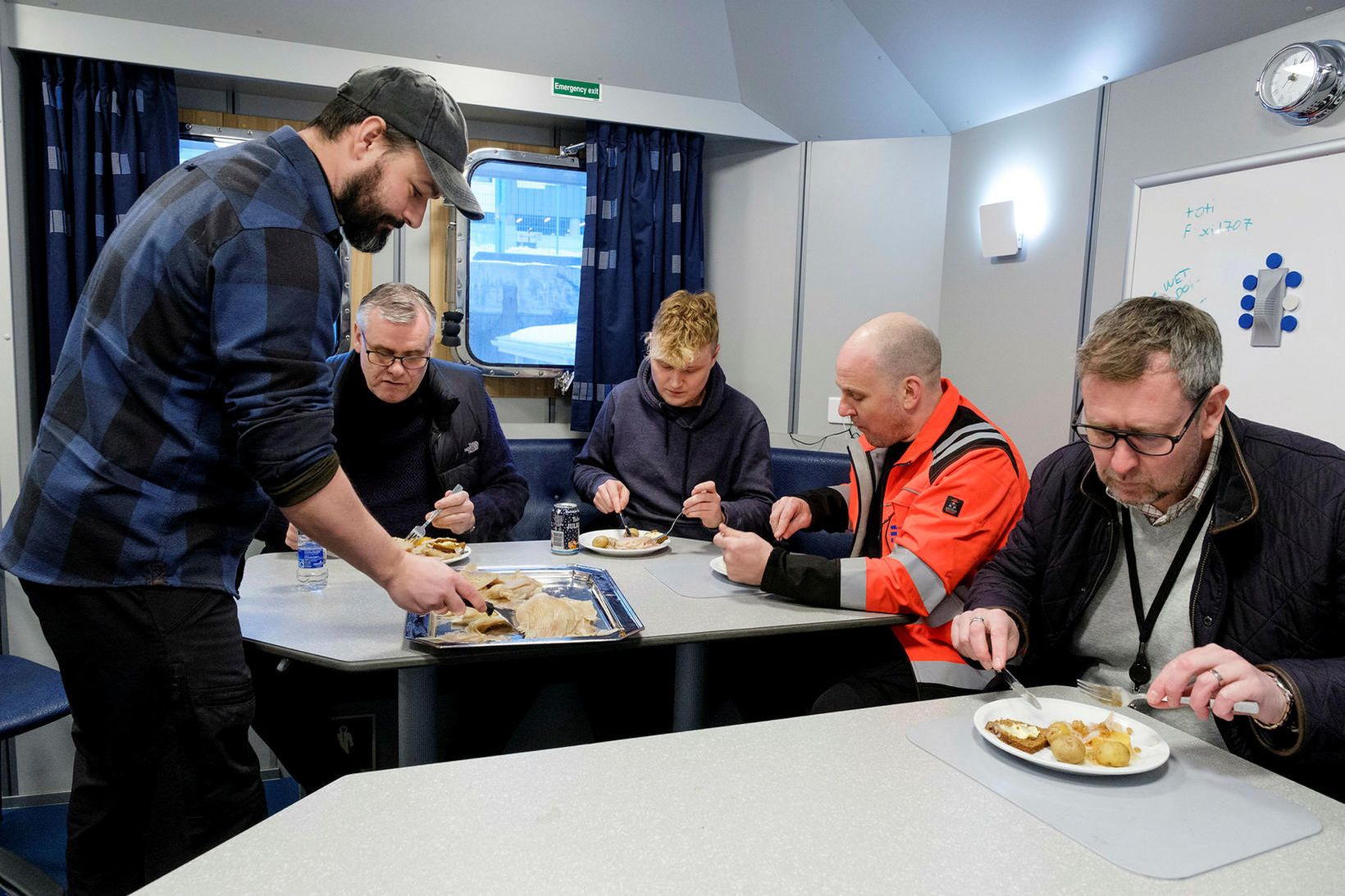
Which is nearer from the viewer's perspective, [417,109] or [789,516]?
[417,109]

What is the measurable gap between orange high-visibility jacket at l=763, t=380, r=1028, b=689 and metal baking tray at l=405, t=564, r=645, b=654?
1.36 ft

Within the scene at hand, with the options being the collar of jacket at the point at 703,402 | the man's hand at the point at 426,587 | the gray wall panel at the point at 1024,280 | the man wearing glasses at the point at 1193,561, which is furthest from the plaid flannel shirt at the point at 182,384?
the gray wall panel at the point at 1024,280

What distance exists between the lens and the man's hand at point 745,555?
7.55ft

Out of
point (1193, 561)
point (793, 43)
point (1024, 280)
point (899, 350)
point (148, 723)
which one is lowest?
point (148, 723)

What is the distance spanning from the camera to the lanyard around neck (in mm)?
1755

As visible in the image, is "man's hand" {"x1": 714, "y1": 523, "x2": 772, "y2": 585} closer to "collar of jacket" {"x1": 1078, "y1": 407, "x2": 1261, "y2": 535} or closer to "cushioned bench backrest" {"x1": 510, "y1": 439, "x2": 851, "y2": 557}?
"collar of jacket" {"x1": 1078, "y1": 407, "x2": 1261, "y2": 535}

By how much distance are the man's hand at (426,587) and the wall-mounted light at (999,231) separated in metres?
3.07

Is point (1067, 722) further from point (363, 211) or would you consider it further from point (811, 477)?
point (811, 477)

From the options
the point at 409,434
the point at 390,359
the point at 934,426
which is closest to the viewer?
the point at 934,426

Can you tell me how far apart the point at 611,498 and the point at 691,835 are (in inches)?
81.1

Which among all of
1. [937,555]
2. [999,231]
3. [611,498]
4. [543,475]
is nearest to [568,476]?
[543,475]

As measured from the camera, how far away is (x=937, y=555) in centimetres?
217

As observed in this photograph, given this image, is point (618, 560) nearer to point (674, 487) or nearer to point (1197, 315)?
point (674, 487)

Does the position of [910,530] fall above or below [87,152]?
below
